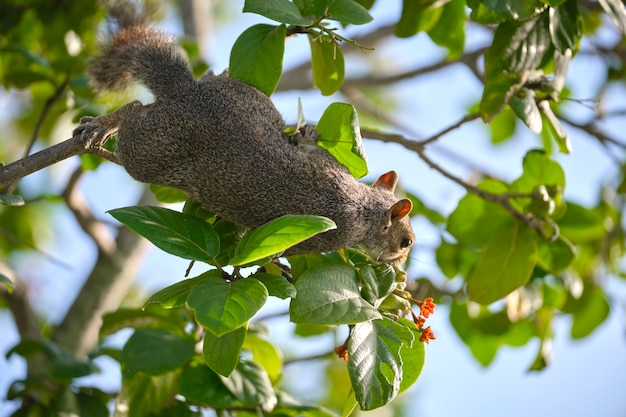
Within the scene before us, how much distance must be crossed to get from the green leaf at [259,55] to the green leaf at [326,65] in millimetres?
103

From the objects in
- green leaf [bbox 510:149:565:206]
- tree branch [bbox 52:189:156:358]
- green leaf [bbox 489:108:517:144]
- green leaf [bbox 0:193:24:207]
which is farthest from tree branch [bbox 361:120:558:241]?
green leaf [bbox 489:108:517:144]

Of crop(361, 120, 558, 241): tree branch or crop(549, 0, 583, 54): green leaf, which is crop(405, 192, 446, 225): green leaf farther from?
crop(549, 0, 583, 54): green leaf

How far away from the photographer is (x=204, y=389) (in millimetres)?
2053

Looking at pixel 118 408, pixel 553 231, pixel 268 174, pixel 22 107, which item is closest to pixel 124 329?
pixel 118 408

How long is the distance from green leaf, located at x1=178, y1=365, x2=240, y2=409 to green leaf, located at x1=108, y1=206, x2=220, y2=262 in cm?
60

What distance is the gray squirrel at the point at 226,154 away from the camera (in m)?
1.94

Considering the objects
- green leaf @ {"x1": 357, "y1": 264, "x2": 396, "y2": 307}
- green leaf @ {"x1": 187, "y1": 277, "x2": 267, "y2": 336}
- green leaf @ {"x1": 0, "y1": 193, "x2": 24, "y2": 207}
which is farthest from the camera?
green leaf @ {"x1": 0, "y1": 193, "x2": 24, "y2": 207}

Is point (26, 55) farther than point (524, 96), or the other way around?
point (26, 55)

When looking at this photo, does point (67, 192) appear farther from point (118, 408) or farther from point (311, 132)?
point (311, 132)

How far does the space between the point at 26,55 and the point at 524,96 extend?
163cm

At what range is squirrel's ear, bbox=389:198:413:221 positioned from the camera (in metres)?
2.21

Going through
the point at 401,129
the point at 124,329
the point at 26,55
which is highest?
the point at 26,55

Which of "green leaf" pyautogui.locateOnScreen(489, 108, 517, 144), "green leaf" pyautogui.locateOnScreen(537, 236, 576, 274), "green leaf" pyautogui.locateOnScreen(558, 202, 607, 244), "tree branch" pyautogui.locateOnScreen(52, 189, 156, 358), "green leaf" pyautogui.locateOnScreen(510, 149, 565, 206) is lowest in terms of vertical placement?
"green leaf" pyautogui.locateOnScreen(489, 108, 517, 144)

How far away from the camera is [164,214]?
1591mm
